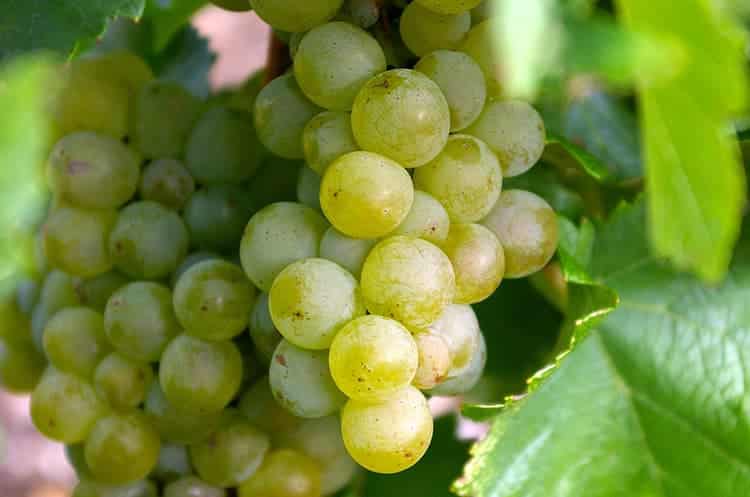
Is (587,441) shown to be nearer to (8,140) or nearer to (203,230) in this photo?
(203,230)

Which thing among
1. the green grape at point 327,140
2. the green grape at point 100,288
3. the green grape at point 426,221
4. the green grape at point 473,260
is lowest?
the green grape at point 100,288

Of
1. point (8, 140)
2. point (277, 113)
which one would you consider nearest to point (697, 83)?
point (8, 140)

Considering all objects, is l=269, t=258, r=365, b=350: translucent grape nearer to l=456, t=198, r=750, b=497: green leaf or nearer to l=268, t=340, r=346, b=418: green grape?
l=268, t=340, r=346, b=418: green grape

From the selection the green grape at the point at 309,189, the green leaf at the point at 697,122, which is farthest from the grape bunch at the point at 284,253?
the green leaf at the point at 697,122

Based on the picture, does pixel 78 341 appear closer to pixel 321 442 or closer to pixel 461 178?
pixel 321 442

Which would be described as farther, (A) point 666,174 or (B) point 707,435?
(B) point 707,435

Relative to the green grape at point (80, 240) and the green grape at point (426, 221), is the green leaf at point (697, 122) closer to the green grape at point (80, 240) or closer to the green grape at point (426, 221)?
the green grape at point (426, 221)

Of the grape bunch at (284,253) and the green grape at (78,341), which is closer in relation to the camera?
the grape bunch at (284,253)

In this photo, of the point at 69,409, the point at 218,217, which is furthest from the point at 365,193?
the point at 69,409
